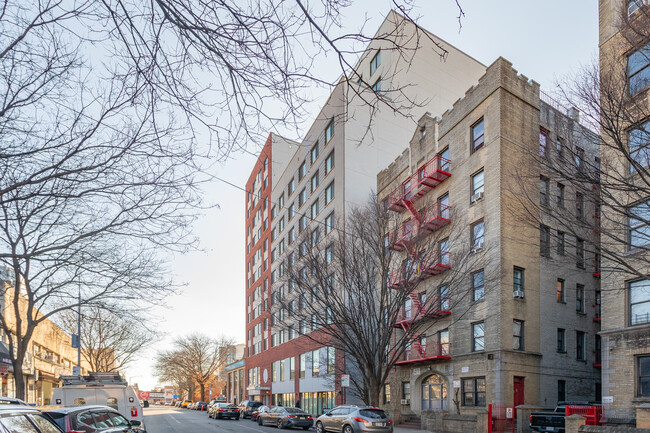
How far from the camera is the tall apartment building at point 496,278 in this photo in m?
23.8

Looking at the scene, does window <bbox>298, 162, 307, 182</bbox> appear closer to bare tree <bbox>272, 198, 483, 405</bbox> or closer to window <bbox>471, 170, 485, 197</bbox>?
window <bbox>471, 170, 485, 197</bbox>

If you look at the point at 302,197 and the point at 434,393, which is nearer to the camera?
the point at 434,393

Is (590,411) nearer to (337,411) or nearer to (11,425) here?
(337,411)

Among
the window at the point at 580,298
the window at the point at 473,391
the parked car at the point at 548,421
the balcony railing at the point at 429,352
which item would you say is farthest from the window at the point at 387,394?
the parked car at the point at 548,421

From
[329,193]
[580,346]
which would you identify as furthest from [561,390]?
[329,193]

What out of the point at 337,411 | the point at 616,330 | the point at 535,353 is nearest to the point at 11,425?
the point at 337,411

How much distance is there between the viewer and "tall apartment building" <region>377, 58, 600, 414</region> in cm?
2378

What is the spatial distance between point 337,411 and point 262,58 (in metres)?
19.7

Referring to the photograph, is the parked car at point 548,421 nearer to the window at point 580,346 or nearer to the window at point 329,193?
the window at point 580,346

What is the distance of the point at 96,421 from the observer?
983 centimetres

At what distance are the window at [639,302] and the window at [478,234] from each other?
23.2 ft

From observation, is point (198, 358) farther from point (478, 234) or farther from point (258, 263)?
point (478, 234)

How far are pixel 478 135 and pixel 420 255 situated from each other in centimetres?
885

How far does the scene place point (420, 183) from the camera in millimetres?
29578
